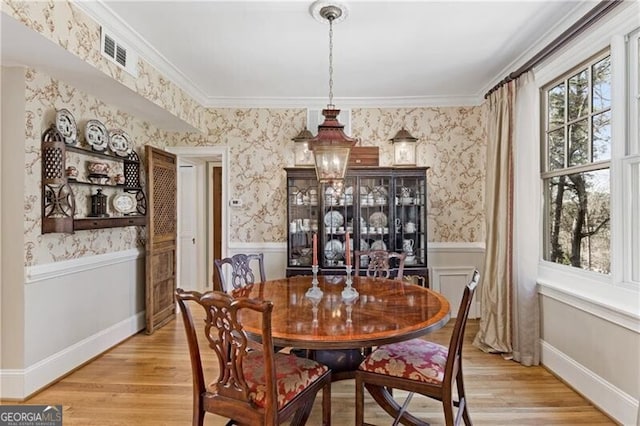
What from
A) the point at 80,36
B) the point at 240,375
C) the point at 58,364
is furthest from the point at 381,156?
the point at 58,364

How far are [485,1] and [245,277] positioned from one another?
2.63 m

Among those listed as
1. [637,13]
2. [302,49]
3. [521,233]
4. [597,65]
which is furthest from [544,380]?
[302,49]

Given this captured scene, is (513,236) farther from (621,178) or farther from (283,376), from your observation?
(283,376)

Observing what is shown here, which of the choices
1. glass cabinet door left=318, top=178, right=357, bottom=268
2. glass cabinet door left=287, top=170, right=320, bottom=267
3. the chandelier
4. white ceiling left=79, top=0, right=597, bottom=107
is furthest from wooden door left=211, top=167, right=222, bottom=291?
the chandelier

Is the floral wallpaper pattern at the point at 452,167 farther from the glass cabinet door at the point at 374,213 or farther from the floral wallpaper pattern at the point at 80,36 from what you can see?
the floral wallpaper pattern at the point at 80,36

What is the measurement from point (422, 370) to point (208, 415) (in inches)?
58.1

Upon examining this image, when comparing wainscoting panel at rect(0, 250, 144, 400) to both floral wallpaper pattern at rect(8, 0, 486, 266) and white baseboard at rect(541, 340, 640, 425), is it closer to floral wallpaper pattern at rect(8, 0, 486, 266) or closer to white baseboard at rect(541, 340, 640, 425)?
floral wallpaper pattern at rect(8, 0, 486, 266)

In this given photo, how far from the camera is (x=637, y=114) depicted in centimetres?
227

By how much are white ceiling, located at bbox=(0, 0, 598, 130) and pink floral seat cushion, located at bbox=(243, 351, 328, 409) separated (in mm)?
2196

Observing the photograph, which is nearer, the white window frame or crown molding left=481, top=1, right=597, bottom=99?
the white window frame

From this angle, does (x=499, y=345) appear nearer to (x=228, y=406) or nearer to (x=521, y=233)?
(x=521, y=233)

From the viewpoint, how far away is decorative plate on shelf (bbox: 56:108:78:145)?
9.20 ft

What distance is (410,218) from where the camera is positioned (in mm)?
4238

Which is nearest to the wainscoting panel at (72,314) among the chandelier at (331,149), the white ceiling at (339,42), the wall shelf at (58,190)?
the wall shelf at (58,190)
